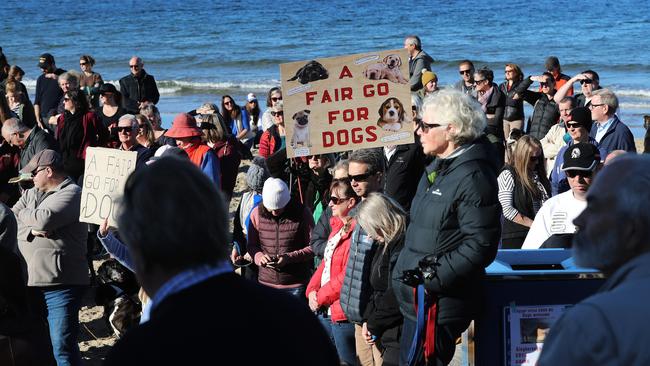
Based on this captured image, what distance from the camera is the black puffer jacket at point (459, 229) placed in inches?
186

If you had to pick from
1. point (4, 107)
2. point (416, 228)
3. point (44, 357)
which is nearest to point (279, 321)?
point (416, 228)

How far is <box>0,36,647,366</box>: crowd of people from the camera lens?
2.48 metres

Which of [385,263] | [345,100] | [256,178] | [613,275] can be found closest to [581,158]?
[385,263]

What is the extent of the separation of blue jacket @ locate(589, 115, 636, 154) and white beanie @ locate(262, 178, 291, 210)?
9.60 feet

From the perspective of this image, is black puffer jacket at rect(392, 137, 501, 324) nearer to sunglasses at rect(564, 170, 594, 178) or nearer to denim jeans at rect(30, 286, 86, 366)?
sunglasses at rect(564, 170, 594, 178)

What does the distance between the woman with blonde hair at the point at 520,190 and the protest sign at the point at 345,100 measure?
1.03 meters

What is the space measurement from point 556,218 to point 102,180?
2.88 metres

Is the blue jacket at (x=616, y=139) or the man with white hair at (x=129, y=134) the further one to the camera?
the man with white hair at (x=129, y=134)

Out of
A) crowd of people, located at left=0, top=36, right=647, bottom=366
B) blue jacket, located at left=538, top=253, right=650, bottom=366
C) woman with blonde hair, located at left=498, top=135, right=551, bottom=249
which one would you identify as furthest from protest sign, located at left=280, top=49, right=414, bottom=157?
blue jacket, located at left=538, top=253, right=650, bottom=366

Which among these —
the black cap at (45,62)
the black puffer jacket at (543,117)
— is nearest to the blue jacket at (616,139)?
the black puffer jacket at (543,117)

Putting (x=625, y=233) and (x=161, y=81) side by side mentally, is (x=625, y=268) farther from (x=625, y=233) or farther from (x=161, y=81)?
(x=161, y=81)

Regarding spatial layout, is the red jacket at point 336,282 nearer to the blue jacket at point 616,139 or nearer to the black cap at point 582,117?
the black cap at point 582,117

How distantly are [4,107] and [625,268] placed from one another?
29.8ft

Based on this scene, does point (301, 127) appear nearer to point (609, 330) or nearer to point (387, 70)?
point (387, 70)
